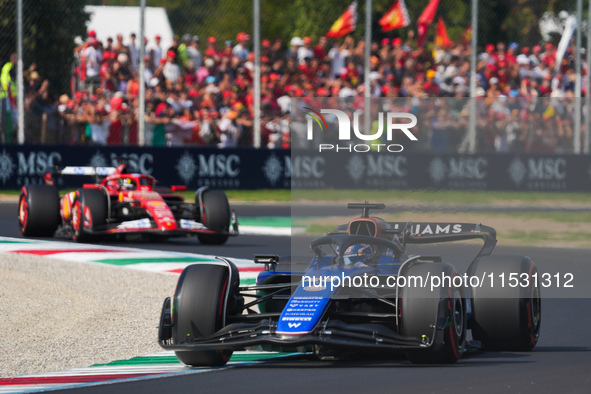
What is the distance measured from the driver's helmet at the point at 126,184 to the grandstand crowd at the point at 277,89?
543 centimetres

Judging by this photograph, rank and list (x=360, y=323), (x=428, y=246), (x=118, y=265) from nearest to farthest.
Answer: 1. (x=360, y=323)
2. (x=428, y=246)
3. (x=118, y=265)

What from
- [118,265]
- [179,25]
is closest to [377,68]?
[179,25]

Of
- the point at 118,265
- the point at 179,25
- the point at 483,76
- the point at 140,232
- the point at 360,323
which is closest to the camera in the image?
the point at 360,323

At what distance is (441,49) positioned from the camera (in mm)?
22453

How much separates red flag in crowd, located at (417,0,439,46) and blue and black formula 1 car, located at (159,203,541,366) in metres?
16.1

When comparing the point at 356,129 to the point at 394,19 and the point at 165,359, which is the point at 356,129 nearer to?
the point at 165,359

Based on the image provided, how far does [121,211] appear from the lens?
14.1 metres

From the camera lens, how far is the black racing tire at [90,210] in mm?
13625

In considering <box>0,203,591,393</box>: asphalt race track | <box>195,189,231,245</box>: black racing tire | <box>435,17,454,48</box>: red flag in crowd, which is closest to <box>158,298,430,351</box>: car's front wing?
<box>0,203,591,393</box>: asphalt race track

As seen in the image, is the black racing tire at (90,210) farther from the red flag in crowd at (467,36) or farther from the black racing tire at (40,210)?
the red flag in crowd at (467,36)

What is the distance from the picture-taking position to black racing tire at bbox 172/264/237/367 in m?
6.28

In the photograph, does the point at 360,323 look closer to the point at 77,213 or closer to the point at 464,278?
the point at 464,278

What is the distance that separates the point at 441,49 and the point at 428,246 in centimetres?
1553

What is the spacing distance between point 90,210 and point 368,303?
25.1ft
